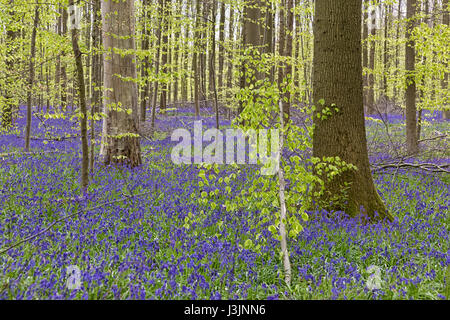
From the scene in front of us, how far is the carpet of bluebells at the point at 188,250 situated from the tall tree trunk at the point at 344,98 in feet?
1.51

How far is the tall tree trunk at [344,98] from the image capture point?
223 inches

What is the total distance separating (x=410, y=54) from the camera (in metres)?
12.4

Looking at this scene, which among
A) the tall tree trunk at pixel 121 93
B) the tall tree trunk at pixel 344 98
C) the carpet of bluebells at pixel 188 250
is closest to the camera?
the carpet of bluebells at pixel 188 250

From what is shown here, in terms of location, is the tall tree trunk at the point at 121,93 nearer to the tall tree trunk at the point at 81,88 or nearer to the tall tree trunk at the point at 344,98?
the tall tree trunk at the point at 81,88

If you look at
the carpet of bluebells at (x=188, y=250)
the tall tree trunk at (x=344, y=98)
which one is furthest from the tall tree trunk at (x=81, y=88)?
the tall tree trunk at (x=344, y=98)

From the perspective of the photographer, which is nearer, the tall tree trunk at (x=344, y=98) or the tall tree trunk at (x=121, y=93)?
the tall tree trunk at (x=344, y=98)

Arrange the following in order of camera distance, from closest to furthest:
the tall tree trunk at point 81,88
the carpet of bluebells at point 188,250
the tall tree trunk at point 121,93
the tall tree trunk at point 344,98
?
1. the carpet of bluebells at point 188,250
2. the tall tree trunk at point 344,98
3. the tall tree trunk at point 81,88
4. the tall tree trunk at point 121,93

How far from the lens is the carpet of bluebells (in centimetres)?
334

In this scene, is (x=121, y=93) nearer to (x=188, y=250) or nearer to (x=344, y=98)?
(x=344, y=98)

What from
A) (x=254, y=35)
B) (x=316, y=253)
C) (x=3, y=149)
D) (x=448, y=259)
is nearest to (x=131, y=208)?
(x=316, y=253)

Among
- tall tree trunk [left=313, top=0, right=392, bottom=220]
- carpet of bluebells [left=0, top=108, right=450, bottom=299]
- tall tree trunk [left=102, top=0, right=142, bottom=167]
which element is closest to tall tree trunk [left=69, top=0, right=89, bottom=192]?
carpet of bluebells [left=0, top=108, right=450, bottom=299]

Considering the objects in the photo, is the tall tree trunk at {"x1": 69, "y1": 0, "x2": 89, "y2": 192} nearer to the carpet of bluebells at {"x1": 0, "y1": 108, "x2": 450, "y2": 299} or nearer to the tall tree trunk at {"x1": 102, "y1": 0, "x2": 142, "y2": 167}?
the carpet of bluebells at {"x1": 0, "y1": 108, "x2": 450, "y2": 299}

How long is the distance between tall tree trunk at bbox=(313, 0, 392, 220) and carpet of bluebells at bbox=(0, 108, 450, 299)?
1.51ft
